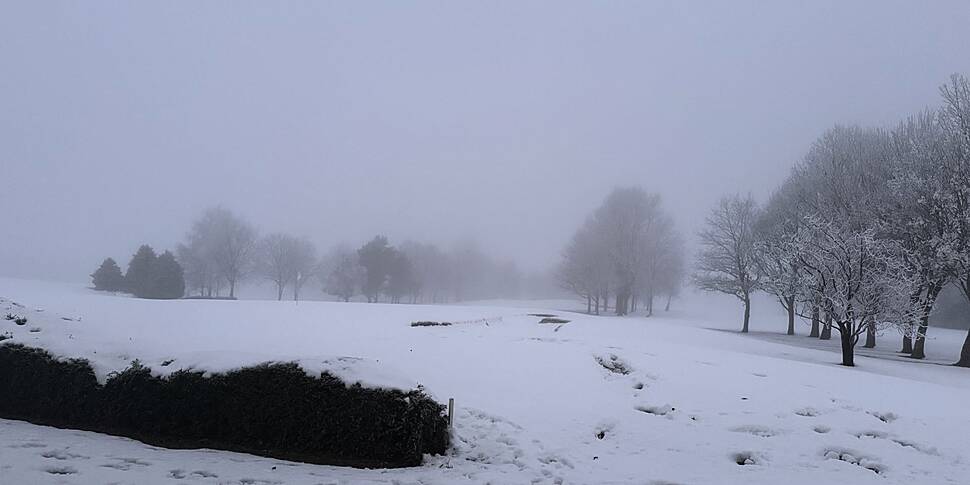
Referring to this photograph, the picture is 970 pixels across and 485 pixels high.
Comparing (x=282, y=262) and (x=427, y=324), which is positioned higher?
(x=282, y=262)

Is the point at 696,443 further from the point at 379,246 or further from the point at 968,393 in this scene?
the point at 379,246

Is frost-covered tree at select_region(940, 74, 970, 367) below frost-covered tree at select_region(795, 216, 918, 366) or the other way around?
the other way around

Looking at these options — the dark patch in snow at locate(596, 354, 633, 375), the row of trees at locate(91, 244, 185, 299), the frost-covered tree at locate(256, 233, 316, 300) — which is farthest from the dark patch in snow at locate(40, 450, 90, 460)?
the frost-covered tree at locate(256, 233, 316, 300)

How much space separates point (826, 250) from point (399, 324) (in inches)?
657

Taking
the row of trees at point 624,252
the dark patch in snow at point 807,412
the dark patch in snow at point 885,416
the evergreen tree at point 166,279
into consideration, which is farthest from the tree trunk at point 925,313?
the evergreen tree at point 166,279

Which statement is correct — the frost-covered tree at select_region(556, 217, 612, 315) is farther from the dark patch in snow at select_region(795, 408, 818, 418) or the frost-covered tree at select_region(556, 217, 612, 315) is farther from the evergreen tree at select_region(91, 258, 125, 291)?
the evergreen tree at select_region(91, 258, 125, 291)

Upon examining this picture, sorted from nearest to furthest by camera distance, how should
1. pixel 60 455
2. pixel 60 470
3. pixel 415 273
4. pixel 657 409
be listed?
pixel 60 470
pixel 60 455
pixel 657 409
pixel 415 273

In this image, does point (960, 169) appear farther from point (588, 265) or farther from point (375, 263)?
point (375, 263)

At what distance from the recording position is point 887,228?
22344mm

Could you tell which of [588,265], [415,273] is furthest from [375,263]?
[588,265]

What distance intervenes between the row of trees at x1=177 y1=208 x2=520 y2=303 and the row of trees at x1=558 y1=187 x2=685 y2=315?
19905 mm

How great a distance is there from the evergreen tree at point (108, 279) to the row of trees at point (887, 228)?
48032 millimetres

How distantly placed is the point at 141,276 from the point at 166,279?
176cm

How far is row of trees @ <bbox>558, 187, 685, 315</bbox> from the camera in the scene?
46.0m
